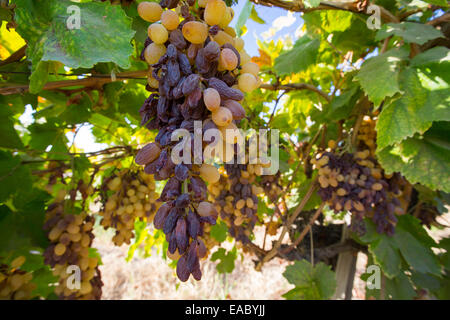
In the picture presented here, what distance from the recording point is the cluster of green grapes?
3.02ft

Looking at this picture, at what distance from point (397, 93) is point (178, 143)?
2.85 ft

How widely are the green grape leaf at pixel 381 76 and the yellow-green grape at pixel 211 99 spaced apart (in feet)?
2.26

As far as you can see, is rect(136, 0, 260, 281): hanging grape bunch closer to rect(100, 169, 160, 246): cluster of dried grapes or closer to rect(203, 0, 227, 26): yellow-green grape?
rect(203, 0, 227, 26): yellow-green grape

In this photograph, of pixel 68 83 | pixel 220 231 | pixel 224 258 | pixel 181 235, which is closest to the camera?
pixel 181 235

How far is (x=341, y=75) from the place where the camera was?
5.24 feet

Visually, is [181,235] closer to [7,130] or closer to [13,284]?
[13,284]

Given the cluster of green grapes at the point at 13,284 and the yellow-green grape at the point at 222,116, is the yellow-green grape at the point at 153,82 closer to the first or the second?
the yellow-green grape at the point at 222,116

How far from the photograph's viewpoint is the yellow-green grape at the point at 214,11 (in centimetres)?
47

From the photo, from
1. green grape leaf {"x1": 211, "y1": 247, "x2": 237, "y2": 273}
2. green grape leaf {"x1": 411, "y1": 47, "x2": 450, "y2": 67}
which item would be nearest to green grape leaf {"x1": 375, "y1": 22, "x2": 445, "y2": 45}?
green grape leaf {"x1": 411, "y1": 47, "x2": 450, "y2": 67}

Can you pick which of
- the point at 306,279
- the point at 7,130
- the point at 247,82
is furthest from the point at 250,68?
the point at 306,279

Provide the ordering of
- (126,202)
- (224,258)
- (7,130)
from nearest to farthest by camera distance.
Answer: (7,130)
(126,202)
(224,258)

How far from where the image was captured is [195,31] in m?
0.46

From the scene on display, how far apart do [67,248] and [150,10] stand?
0.94 m

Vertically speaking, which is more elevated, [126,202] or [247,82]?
[247,82]
